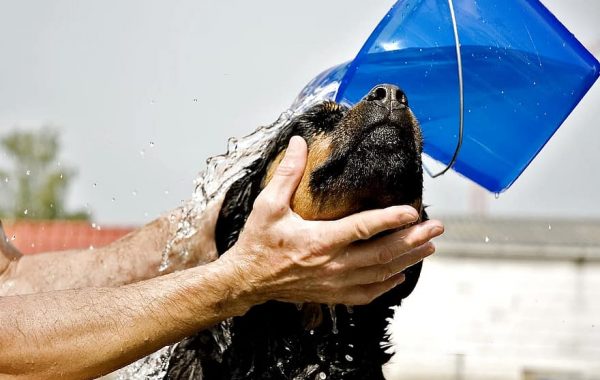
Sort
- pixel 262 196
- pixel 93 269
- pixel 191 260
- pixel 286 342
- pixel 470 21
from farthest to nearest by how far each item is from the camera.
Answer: pixel 93 269, pixel 191 260, pixel 286 342, pixel 470 21, pixel 262 196

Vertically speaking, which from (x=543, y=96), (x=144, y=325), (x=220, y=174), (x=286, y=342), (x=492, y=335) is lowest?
(x=492, y=335)

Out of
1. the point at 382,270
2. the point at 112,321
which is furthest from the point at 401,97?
the point at 112,321

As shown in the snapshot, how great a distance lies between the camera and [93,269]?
3.82m

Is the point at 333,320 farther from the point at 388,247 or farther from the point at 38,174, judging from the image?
the point at 38,174

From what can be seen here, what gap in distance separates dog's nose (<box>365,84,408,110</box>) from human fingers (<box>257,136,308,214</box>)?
26cm

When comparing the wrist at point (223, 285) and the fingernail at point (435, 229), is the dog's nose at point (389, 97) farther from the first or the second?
the wrist at point (223, 285)

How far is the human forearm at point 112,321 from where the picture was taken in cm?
256

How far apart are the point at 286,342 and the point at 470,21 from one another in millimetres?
1231

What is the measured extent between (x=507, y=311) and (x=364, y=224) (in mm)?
14802

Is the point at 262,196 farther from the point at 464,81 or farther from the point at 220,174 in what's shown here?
the point at 220,174

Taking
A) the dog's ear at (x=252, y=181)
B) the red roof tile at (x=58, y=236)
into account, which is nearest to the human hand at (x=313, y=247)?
the dog's ear at (x=252, y=181)

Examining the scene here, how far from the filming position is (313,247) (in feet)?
7.91

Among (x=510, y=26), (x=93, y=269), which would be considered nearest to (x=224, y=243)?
(x=93, y=269)

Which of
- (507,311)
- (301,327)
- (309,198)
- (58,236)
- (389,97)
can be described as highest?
(389,97)
